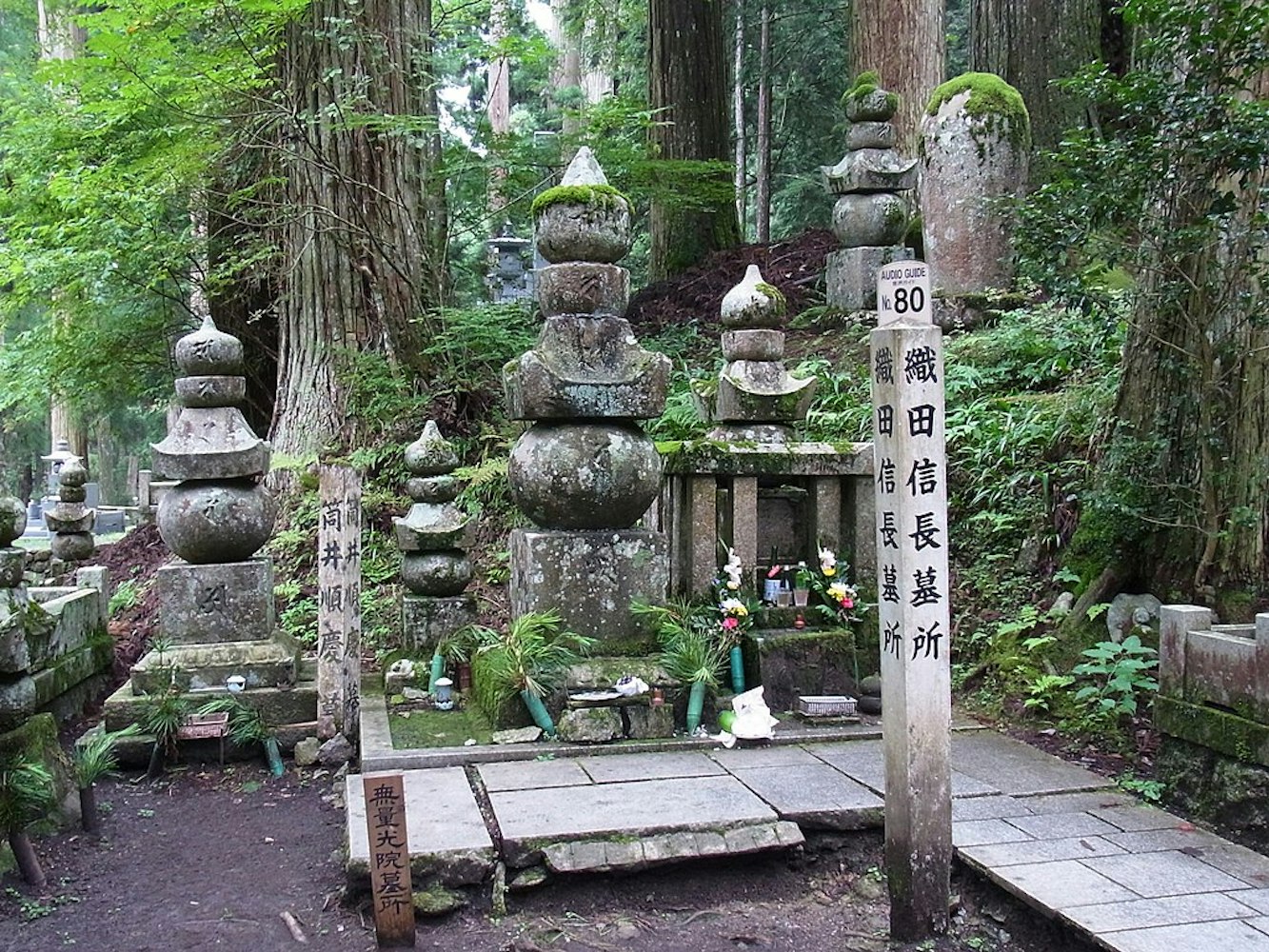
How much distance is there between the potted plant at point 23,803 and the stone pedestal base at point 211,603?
2302 mm

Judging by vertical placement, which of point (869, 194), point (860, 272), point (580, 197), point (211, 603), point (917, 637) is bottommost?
point (211, 603)

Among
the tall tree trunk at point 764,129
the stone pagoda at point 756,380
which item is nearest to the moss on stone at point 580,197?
the stone pagoda at point 756,380

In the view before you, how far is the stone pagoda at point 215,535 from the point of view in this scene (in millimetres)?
6785

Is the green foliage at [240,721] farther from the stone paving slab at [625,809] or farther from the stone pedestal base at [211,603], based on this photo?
the stone paving slab at [625,809]

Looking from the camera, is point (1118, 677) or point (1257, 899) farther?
point (1118, 677)

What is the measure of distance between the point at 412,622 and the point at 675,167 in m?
6.50

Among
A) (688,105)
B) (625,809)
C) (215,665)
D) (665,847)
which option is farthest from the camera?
(688,105)

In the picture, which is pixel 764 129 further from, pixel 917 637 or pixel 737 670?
pixel 917 637

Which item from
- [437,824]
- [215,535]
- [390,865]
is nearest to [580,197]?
[215,535]

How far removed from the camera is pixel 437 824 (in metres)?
4.38

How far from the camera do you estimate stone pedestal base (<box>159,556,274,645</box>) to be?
686 centimetres

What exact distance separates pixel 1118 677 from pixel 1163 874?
1909mm

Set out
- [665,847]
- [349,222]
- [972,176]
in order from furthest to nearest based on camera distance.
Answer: [972,176]
[349,222]
[665,847]

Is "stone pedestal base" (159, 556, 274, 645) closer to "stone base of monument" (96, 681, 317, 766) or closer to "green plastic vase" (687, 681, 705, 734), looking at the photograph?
"stone base of monument" (96, 681, 317, 766)
